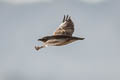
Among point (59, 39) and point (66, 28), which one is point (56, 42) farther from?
point (66, 28)

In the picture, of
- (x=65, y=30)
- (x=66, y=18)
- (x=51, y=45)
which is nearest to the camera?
(x=51, y=45)

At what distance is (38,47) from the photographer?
75.8 metres

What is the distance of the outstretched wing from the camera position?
78588 mm

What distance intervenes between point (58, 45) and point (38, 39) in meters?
4.68

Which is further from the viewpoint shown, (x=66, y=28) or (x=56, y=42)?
(x=66, y=28)

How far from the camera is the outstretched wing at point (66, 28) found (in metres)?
78.6

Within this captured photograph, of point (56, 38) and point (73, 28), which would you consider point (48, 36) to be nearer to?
point (56, 38)

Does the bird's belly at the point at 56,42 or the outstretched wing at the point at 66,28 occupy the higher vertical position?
the outstretched wing at the point at 66,28

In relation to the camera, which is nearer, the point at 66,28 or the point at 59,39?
the point at 59,39

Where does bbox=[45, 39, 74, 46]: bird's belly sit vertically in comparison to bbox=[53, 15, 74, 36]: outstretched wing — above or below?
below

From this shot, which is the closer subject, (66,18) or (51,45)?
(51,45)

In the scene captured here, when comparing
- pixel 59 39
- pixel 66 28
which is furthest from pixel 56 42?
pixel 66 28

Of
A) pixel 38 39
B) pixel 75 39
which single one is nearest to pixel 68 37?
pixel 75 39

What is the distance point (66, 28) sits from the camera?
81.1 m
